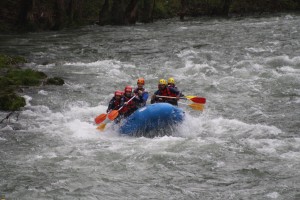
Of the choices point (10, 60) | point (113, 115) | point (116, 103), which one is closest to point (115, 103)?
point (116, 103)

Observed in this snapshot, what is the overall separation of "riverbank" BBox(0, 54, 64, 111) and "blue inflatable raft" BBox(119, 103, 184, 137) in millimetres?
3064

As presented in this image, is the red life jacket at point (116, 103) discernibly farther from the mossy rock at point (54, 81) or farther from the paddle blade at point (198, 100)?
Answer: the mossy rock at point (54, 81)

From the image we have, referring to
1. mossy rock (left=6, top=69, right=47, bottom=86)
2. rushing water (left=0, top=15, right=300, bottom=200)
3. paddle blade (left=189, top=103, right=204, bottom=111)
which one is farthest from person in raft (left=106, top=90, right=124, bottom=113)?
mossy rock (left=6, top=69, right=47, bottom=86)

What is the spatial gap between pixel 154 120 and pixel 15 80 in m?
5.82

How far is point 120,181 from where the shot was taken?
26.2 feet

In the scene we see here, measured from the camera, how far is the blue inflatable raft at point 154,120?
10.2 m

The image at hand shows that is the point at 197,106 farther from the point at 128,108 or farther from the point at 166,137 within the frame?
the point at 166,137

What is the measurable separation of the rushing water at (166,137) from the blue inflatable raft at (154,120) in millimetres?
227

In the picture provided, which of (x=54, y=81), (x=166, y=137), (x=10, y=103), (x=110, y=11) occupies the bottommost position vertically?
(x=166, y=137)

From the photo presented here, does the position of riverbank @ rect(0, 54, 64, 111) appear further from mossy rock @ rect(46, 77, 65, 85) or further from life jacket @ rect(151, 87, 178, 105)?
life jacket @ rect(151, 87, 178, 105)

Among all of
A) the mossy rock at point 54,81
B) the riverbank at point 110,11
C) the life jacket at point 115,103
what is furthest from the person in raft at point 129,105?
the riverbank at point 110,11

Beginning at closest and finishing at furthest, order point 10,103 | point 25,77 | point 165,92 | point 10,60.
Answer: point 165,92, point 10,103, point 25,77, point 10,60

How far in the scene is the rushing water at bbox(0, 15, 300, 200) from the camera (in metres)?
7.79

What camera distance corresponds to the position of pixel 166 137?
10.1 m
